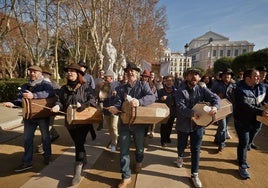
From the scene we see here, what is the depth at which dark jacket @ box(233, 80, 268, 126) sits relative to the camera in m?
4.20

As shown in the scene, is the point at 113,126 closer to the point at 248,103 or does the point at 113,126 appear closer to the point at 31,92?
the point at 31,92

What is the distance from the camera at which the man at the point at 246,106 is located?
4234 mm

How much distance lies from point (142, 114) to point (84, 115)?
0.95 meters

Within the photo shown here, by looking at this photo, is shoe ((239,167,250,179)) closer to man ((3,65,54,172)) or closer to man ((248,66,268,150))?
man ((248,66,268,150))

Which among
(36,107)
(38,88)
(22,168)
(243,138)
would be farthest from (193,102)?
(22,168)

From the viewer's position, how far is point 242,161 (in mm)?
4418

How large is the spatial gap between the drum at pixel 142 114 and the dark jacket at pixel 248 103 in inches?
60.4

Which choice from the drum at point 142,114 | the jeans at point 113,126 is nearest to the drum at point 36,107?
the drum at point 142,114

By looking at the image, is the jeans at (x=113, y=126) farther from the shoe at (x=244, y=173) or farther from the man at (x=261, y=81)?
the man at (x=261, y=81)

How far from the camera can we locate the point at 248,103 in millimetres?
4203

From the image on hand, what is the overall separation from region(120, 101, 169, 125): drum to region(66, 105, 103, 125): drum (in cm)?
43

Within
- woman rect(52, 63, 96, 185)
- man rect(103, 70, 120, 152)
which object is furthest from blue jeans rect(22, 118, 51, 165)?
man rect(103, 70, 120, 152)

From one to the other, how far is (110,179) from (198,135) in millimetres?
1760

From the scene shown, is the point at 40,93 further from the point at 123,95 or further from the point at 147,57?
the point at 147,57
